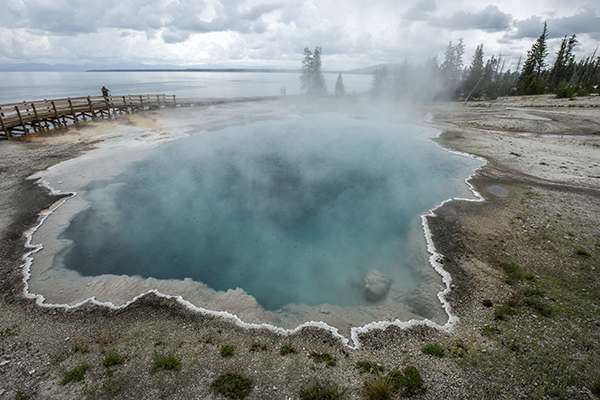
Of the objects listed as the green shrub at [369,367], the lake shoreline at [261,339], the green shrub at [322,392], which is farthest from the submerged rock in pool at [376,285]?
the green shrub at [322,392]

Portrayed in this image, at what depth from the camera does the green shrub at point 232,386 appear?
449cm

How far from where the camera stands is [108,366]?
16.2ft

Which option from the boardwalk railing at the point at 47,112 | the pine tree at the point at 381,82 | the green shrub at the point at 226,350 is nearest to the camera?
the green shrub at the point at 226,350

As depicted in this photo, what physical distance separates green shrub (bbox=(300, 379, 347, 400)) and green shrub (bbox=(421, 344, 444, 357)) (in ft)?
6.29

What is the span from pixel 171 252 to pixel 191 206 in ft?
10.3

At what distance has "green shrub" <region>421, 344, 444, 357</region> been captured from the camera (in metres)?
5.23

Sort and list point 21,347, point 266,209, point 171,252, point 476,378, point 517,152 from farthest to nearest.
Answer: point 517,152 < point 266,209 < point 171,252 < point 21,347 < point 476,378

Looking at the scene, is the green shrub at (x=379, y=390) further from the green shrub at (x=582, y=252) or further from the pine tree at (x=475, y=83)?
the pine tree at (x=475, y=83)

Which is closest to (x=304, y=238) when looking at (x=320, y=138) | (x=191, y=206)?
(x=191, y=206)

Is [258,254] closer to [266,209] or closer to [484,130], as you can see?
[266,209]

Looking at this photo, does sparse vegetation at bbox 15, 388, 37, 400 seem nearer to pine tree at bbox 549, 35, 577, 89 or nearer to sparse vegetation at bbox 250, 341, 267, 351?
sparse vegetation at bbox 250, 341, 267, 351

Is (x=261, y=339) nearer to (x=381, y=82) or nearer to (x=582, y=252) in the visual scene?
(x=582, y=252)

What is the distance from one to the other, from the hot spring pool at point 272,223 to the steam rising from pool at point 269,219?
47 mm

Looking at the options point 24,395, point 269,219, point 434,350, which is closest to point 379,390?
point 434,350
